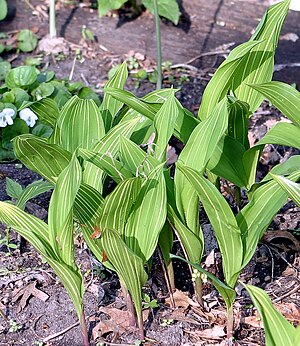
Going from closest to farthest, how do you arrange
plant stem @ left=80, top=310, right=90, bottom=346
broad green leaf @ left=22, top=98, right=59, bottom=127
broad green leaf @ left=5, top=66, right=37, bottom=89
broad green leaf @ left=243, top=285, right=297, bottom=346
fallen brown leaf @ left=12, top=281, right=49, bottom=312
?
broad green leaf @ left=243, top=285, right=297, bottom=346, plant stem @ left=80, top=310, right=90, bottom=346, fallen brown leaf @ left=12, top=281, right=49, bottom=312, broad green leaf @ left=22, top=98, right=59, bottom=127, broad green leaf @ left=5, top=66, right=37, bottom=89

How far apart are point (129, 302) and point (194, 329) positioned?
9.7 inches

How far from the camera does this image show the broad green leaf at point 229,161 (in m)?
2.29

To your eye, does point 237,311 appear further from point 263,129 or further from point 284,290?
point 263,129

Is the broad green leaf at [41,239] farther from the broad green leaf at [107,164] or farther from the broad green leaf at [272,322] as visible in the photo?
the broad green leaf at [272,322]

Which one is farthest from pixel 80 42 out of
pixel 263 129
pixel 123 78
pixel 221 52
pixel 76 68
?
pixel 123 78

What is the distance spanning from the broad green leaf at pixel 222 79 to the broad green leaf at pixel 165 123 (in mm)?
262

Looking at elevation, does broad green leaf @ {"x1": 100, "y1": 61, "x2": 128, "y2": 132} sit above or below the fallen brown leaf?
above

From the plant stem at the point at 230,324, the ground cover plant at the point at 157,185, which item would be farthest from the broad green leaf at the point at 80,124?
the plant stem at the point at 230,324

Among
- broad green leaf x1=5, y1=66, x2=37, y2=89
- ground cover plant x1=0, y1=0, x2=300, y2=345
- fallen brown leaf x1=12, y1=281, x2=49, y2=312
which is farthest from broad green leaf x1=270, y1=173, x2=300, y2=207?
broad green leaf x1=5, y1=66, x2=37, y2=89

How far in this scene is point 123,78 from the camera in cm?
246

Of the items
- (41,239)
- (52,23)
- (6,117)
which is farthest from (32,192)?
(52,23)

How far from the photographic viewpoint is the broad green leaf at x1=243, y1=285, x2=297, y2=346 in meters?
1.64

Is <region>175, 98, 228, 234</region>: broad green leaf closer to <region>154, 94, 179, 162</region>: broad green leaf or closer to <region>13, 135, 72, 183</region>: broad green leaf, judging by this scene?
<region>154, 94, 179, 162</region>: broad green leaf

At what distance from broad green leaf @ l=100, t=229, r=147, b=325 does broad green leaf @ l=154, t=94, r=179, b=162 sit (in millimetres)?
317
